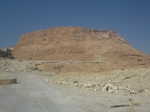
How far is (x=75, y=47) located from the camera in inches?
3162

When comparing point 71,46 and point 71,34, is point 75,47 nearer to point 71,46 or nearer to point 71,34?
point 71,46

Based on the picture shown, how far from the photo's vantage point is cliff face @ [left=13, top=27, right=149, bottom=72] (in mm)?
68225

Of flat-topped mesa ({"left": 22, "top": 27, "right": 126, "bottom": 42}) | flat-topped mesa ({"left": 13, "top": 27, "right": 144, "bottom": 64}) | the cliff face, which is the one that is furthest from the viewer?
flat-topped mesa ({"left": 22, "top": 27, "right": 126, "bottom": 42})

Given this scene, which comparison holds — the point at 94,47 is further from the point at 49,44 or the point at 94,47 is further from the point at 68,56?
the point at 49,44

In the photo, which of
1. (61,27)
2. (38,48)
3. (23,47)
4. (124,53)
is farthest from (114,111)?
(61,27)

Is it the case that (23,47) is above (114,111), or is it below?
above

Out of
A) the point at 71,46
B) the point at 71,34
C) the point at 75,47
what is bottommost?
Answer: the point at 75,47

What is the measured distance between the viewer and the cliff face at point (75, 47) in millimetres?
68225

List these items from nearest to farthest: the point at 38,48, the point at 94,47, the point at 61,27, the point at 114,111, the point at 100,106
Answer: the point at 114,111, the point at 100,106, the point at 94,47, the point at 38,48, the point at 61,27

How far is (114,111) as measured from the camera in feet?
25.9

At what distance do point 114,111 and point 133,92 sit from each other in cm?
467

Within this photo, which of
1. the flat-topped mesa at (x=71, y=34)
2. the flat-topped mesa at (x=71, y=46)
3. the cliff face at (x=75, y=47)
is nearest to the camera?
the cliff face at (x=75, y=47)

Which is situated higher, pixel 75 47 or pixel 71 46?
pixel 71 46

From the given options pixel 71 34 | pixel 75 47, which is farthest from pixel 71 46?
pixel 71 34
